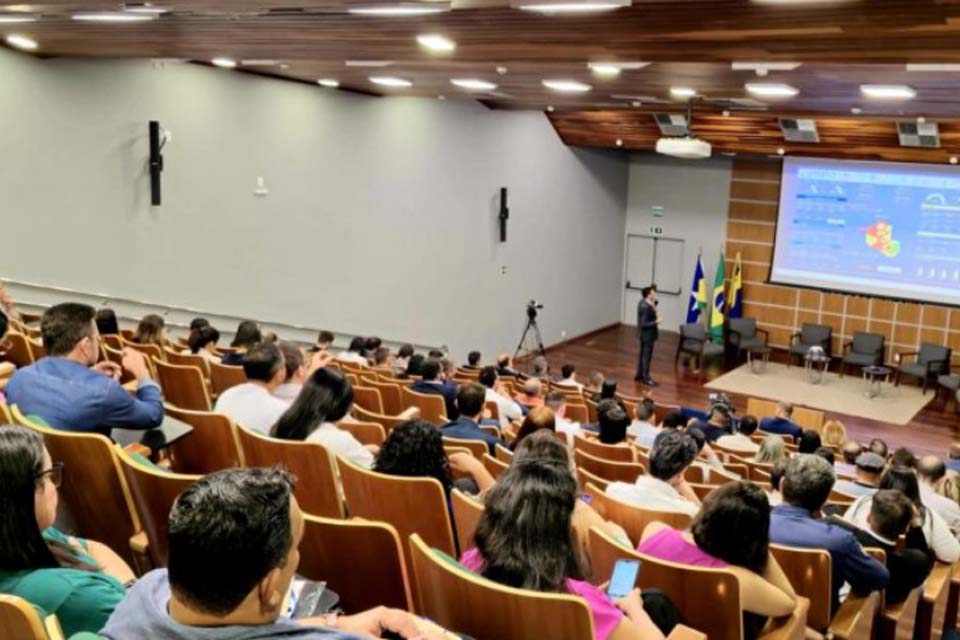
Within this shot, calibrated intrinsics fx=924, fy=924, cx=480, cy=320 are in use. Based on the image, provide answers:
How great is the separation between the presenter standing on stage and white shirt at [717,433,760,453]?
576 centimetres

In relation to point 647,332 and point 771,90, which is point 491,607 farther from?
point 647,332

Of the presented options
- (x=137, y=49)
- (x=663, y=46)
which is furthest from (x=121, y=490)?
(x=137, y=49)

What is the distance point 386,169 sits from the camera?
12.3 m

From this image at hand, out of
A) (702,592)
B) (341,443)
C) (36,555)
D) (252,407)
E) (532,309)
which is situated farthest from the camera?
(532,309)

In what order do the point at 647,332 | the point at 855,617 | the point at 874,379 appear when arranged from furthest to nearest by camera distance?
the point at 874,379 < the point at 647,332 < the point at 855,617

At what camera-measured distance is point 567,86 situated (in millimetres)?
9844

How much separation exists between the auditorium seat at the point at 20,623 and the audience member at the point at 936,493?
5224mm

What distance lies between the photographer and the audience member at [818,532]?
362cm

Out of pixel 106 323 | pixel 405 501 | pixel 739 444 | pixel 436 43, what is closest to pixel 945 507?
pixel 739 444

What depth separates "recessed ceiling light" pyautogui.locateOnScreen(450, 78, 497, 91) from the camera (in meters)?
9.59

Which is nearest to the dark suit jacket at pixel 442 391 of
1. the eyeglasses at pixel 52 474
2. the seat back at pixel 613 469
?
the seat back at pixel 613 469

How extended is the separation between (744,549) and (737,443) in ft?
16.9

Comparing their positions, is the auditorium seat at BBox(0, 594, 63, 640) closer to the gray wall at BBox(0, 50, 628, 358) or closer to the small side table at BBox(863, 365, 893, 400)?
the gray wall at BBox(0, 50, 628, 358)

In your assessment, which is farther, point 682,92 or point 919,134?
point 919,134
